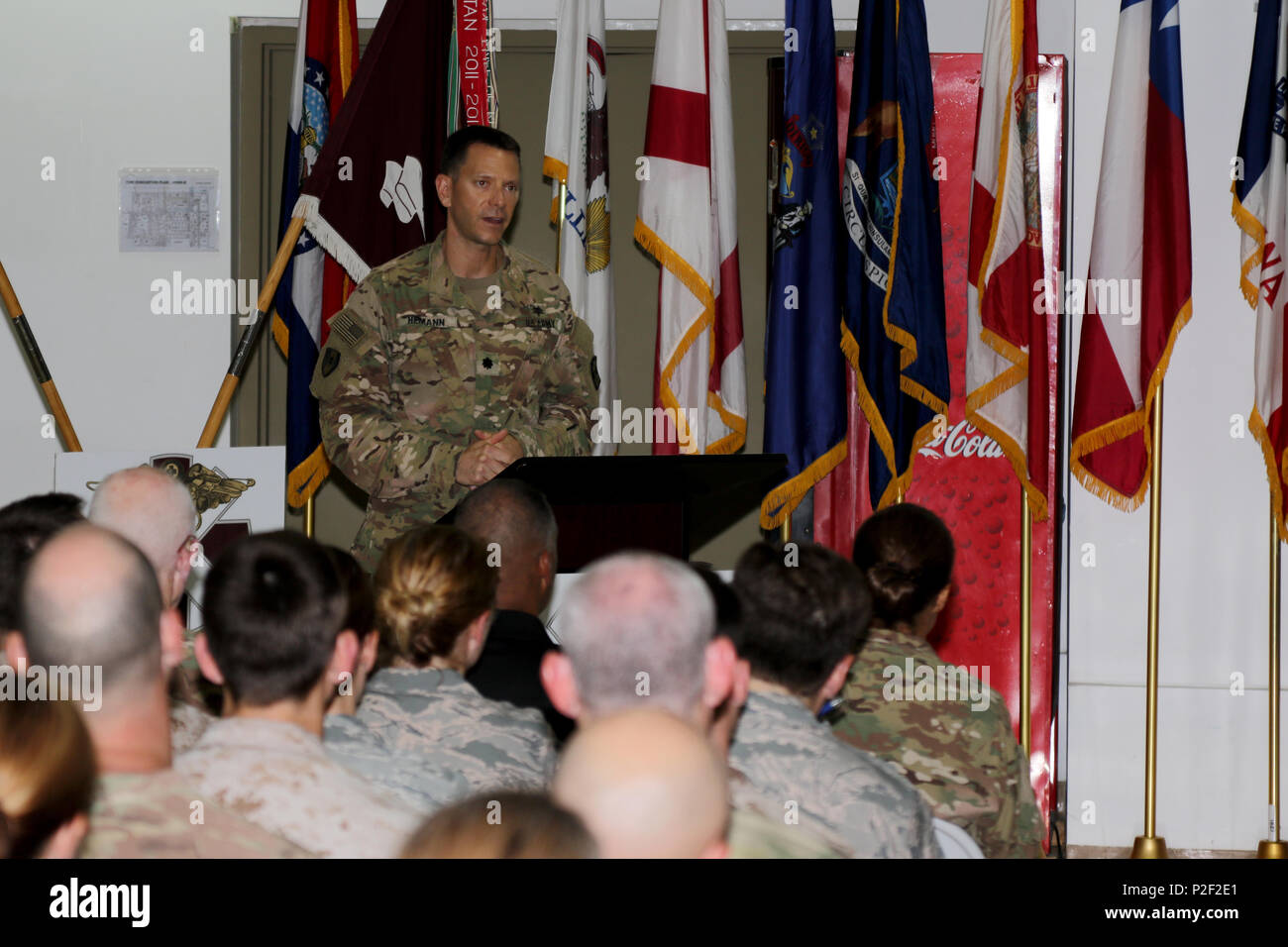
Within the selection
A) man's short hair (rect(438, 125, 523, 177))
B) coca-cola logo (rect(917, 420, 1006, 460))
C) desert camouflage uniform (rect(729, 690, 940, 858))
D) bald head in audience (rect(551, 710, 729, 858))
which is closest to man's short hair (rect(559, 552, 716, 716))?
desert camouflage uniform (rect(729, 690, 940, 858))

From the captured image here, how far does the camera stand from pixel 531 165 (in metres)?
5.40

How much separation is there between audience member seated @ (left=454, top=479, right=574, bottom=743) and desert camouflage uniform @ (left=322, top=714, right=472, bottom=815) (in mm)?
714

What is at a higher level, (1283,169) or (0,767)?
(1283,169)

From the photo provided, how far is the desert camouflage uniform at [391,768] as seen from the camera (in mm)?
1940

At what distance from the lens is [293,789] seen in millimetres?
1677

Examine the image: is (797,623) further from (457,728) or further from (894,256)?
(894,256)

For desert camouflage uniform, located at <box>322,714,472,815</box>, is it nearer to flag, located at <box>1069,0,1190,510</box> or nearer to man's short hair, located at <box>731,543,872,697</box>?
man's short hair, located at <box>731,543,872,697</box>

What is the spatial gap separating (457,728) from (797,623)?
57 cm

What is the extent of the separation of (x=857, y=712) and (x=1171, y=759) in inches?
120

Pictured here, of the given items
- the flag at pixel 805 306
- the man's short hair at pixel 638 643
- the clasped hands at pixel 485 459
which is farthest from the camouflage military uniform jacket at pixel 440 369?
the man's short hair at pixel 638 643

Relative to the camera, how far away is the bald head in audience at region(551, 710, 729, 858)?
1.09 m

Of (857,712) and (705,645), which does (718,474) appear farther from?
(705,645)

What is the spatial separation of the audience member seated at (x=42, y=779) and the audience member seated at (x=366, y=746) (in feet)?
1.83
